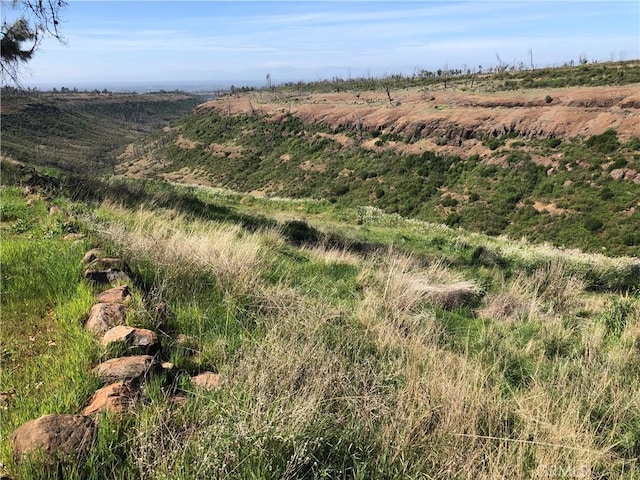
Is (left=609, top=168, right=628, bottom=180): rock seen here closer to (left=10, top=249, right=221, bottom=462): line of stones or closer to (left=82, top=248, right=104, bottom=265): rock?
(left=82, top=248, right=104, bottom=265): rock

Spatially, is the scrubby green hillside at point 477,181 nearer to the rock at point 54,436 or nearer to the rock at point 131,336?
the rock at point 131,336

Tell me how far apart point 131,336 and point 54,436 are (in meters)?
1.03

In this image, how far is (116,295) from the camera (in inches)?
144

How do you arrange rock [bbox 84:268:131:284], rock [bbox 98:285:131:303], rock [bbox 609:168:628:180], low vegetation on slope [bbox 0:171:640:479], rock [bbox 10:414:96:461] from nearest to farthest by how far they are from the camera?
rock [bbox 10:414:96:461]
low vegetation on slope [bbox 0:171:640:479]
rock [bbox 98:285:131:303]
rock [bbox 84:268:131:284]
rock [bbox 609:168:628:180]

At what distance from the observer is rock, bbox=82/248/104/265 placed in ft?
14.0

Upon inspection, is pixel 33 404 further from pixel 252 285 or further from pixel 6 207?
pixel 6 207

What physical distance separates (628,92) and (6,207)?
157 ft

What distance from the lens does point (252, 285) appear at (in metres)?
4.70

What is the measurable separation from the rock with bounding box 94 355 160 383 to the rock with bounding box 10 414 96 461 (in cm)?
47

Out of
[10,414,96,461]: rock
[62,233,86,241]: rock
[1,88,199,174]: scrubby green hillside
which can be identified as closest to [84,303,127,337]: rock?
[10,414,96,461]: rock

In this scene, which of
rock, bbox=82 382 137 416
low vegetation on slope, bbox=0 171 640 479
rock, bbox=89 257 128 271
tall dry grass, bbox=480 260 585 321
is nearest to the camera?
low vegetation on slope, bbox=0 171 640 479

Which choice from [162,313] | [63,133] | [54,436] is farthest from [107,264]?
[63,133]

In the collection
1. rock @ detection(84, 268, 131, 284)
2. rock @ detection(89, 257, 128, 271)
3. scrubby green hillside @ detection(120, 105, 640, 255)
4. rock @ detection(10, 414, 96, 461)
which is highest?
rock @ detection(89, 257, 128, 271)

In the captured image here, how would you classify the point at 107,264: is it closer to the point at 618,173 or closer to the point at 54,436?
the point at 54,436
